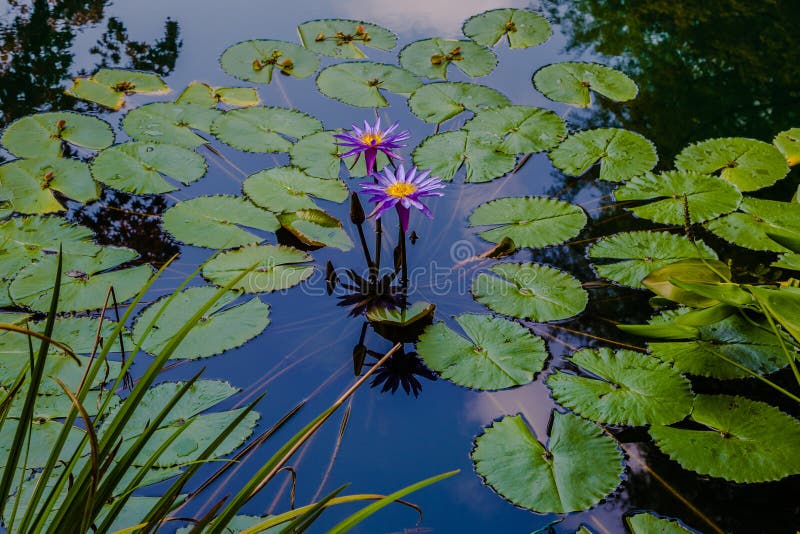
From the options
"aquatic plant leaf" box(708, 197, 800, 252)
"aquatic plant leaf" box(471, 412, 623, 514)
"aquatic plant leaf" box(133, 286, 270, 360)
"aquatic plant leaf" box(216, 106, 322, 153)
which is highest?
"aquatic plant leaf" box(216, 106, 322, 153)

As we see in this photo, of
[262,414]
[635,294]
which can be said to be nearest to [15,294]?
[262,414]

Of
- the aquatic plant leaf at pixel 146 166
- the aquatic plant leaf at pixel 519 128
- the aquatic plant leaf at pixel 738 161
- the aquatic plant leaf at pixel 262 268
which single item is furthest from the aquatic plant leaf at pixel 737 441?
the aquatic plant leaf at pixel 146 166

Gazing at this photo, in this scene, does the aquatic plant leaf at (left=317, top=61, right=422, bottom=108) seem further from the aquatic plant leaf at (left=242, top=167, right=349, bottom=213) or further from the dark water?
the aquatic plant leaf at (left=242, top=167, right=349, bottom=213)

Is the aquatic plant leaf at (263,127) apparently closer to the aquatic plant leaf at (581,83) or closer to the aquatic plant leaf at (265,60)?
the aquatic plant leaf at (265,60)

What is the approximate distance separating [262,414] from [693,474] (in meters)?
1.36

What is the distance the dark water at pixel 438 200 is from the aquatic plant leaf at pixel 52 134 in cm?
24

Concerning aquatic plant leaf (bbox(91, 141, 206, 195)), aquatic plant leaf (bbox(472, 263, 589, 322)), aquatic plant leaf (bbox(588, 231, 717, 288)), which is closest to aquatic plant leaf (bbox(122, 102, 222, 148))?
aquatic plant leaf (bbox(91, 141, 206, 195))

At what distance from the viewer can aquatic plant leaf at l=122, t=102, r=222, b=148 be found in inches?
129

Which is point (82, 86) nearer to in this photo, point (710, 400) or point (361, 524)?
point (361, 524)

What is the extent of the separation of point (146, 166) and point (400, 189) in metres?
1.42

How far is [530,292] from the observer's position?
249cm

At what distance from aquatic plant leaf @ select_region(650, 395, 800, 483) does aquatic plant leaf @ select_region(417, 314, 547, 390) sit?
460mm

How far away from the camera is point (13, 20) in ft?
14.1

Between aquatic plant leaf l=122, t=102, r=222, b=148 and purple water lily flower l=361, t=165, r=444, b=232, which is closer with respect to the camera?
purple water lily flower l=361, t=165, r=444, b=232
